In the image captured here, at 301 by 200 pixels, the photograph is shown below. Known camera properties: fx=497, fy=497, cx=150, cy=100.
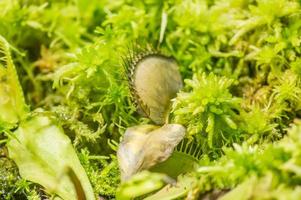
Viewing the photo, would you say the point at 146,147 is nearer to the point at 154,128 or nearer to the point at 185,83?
the point at 154,128

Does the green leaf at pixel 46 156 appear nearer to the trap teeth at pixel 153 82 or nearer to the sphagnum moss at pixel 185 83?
the sphagnum moss at pixel 185 83

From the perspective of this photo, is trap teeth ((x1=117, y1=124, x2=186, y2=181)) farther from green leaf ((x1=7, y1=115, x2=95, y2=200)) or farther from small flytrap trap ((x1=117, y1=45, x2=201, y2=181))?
green leaf ((x1=7, y1=115, x2=95, y2=200))

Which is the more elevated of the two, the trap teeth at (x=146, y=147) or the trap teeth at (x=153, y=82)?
the trap teeth at (x=153, y=82)

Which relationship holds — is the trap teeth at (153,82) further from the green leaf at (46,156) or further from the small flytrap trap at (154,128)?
the green leaf at (46,156)

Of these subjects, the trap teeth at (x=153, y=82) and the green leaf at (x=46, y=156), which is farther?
the trap teeth at (x=153, y=82)

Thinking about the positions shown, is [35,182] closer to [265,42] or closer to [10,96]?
[10,96]

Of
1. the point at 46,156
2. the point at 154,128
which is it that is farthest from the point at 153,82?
the point at 46,156

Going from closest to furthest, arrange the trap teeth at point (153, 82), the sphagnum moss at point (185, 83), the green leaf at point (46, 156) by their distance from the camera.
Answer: the sphagnum moss at point (185, 83), the green leaf at point (46, 156), the trap teeth at point (153, 82)

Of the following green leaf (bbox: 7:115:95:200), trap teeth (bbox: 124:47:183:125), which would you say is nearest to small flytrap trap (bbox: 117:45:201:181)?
trap teeth (bbox: 124:47:183:125)

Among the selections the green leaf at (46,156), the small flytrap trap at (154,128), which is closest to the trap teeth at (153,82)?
the small flytrap trap at (154,128)

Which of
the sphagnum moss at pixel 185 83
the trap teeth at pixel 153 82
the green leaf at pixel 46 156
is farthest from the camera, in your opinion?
the trap teeth at pixel 153 82

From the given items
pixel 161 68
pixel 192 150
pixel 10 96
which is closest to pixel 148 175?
pixel 192 150
